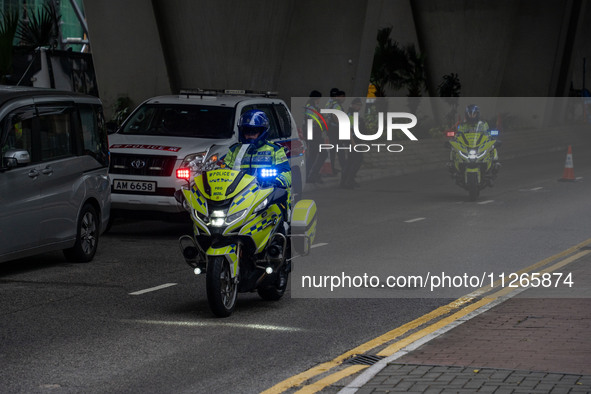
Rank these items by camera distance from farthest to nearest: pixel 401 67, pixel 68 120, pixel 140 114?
pixel 401 67 < pixel 140 114 < pixel 68 120

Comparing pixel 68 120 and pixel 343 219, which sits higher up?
pixel 68 120

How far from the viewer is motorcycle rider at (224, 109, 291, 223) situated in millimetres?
9500

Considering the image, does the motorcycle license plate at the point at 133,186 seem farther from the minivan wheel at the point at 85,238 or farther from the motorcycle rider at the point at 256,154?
the motorcycle rider at the point at 256,154

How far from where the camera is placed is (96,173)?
13.4 m

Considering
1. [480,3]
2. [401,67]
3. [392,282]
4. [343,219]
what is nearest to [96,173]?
[392,282]

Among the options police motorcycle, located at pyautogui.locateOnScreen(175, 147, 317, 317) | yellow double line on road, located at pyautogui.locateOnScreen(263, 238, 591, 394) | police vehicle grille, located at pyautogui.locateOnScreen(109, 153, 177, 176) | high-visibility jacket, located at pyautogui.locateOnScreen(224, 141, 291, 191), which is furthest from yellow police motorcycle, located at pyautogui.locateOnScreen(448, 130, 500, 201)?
high-visibility jacket, located at pyautogui.locateOnScreen(224, 141, 291, 191)

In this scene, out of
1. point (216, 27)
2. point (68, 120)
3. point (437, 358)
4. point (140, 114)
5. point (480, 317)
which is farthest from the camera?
point (216, 27)

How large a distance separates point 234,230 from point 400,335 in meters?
1.67

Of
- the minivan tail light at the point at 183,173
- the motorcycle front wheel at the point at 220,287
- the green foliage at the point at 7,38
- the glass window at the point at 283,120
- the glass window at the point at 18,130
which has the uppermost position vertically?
the green foliage at the point at 7,38

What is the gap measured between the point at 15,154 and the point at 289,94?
16.8 metres

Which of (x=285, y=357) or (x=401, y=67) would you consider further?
(x=401, y=67)

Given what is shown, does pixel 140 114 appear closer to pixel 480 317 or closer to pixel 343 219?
pixel 343 219

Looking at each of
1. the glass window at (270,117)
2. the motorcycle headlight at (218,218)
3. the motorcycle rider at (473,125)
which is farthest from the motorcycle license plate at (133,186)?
the motorcycle rider at (473,125)

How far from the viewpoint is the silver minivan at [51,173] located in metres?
11.5
